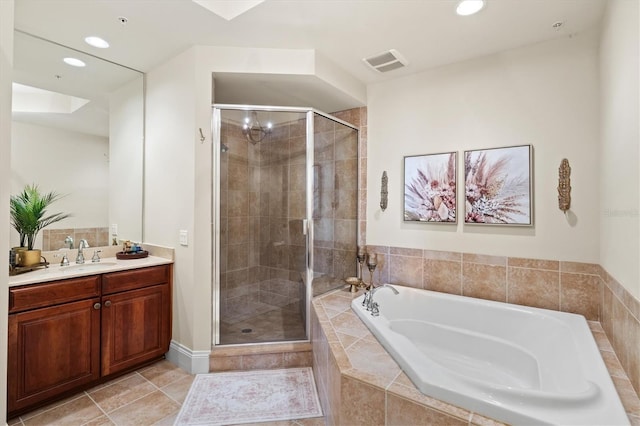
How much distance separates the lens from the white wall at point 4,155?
4.54 feet

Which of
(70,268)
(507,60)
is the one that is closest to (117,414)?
(70,268)

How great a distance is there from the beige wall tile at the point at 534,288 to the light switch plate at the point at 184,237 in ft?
8.28

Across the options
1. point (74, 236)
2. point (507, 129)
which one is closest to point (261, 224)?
point (74, 236)

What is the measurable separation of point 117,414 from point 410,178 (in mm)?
2740

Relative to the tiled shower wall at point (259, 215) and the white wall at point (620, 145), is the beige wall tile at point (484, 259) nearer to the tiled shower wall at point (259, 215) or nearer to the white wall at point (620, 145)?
the white wall at point (620, 145)

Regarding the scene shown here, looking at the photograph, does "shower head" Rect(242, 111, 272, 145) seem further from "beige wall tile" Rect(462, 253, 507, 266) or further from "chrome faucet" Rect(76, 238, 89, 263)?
"beige wall tile" Rect(462, 253, 507, 266)

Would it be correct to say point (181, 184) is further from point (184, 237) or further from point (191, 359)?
point (191, 359)

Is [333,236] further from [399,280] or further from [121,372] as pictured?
[121,372]

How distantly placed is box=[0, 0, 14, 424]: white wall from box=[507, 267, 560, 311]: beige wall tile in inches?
123

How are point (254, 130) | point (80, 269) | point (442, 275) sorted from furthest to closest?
point (254, 130) < point (442, 275) < point (80, 269)

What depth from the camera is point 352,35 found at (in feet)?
6.83

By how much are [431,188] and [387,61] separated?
1.15 meters

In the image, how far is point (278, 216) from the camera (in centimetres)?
284

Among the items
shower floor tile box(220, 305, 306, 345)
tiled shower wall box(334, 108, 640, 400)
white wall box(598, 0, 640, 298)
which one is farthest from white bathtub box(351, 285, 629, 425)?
shower floor tile box(220, 305, 306, 345)
